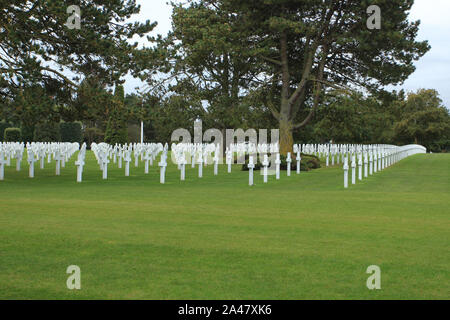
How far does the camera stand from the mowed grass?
215 inches

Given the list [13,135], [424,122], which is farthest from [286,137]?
[424,122]

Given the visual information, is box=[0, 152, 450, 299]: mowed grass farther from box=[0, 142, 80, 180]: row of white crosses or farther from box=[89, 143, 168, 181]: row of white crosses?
box=[0, 142, 80, 180]: row of white crosses

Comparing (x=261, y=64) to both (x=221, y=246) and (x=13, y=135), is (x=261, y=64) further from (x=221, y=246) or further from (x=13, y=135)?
(x=13, y=135)

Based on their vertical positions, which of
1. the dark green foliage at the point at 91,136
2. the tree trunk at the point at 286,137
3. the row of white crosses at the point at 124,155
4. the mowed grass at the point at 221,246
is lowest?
the mowed grass at the point at 221,246

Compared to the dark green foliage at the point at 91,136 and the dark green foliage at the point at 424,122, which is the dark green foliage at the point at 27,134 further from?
the dark green foliage at the point at 424,122

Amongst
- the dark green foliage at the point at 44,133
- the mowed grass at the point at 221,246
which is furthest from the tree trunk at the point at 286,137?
the dark green foliage at the point at 44,133

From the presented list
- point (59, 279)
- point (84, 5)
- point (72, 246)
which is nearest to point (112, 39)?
point (84, 5)

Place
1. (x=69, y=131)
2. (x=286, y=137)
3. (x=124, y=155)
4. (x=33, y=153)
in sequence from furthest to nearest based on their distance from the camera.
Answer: (x=69, y=131) < (x=124, y=155) < (x=286, y=137) < (x=33, y=153)

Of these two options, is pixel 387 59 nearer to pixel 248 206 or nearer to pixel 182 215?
pixel 248 206

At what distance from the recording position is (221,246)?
7.58 meters

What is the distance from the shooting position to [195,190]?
54.3 ft

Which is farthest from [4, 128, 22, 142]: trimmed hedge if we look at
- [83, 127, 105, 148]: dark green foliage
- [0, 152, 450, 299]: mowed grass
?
→ [0, 152, 450, 299]: mowed grass

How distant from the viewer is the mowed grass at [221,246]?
5.47 meters
